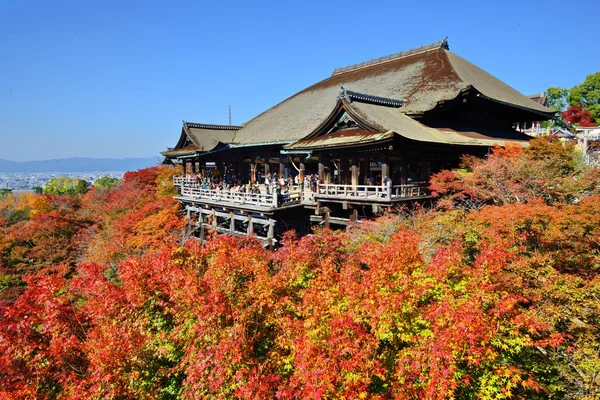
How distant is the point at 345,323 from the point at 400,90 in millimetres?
20474

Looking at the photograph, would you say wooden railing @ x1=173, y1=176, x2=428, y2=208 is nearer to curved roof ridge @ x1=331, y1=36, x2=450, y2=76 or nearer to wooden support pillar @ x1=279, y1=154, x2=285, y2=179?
wooden support pillar @ x1=279, y1=154, x2=285, y2=179

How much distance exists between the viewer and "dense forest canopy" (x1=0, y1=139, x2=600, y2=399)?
20.1 ft

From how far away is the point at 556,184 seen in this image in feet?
39.8

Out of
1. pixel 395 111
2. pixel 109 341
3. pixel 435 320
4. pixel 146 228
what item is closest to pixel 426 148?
pixel 395 111

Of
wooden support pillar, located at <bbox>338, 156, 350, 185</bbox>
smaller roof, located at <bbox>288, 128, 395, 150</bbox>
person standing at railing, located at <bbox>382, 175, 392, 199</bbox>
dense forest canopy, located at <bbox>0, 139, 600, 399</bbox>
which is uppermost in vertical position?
smaller roof, located at <bbox>288, 128, 395, 150</bbox>

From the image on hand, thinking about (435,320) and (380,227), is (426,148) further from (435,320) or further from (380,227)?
(435,320)

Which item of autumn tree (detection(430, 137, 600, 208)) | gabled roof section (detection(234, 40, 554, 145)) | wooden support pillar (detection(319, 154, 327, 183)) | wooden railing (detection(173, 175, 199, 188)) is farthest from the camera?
wooden railing (detection(173, 175, 199, 188))

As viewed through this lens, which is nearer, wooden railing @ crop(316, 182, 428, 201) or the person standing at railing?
the person standing at railing

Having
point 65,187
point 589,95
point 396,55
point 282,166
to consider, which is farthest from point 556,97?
point 65,187

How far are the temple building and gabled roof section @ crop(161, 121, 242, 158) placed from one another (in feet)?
0.31

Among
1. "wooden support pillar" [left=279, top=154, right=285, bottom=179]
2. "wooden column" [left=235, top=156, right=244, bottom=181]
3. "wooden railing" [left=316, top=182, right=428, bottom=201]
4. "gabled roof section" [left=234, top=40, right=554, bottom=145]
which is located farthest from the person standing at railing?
"wooden column" [left=235, top=156, right=244, bottom=181]

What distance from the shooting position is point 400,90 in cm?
2366

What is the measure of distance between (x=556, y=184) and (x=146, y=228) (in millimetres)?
20470

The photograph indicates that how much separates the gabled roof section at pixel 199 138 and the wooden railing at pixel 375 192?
1236 centimetres
